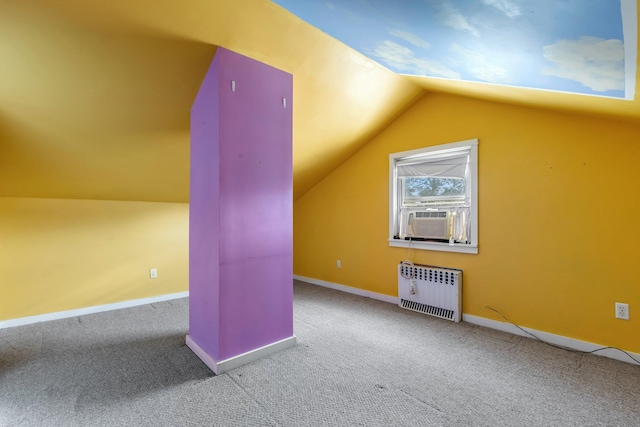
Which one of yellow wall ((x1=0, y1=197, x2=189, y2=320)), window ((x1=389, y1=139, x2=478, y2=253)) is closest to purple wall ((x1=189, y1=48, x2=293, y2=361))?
yellow wall ((x1=0, y1=197, x2=189, y2=320))

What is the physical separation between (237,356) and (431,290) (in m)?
2.22

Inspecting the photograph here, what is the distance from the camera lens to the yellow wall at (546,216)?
241cm

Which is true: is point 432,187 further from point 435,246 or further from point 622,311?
point 622,311

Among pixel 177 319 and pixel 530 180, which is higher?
pixel 530 180

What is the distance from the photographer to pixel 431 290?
342 centimetres

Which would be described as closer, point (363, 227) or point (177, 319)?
point (177, 319)

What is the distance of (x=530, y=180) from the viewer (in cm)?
287

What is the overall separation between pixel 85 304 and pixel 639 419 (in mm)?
4781

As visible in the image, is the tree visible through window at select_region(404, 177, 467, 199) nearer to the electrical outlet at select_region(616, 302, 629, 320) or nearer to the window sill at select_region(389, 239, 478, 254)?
the window sill at select_region(389, 239, 478, 254)

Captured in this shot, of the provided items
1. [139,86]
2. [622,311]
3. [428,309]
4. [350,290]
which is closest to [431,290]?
[428,309]

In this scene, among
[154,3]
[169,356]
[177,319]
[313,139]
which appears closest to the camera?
[154,3]

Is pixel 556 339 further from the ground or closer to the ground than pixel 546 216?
closer to the ground

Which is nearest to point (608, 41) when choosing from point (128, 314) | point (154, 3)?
point (154, 3)

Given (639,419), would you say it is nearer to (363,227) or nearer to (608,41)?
(608,41)
